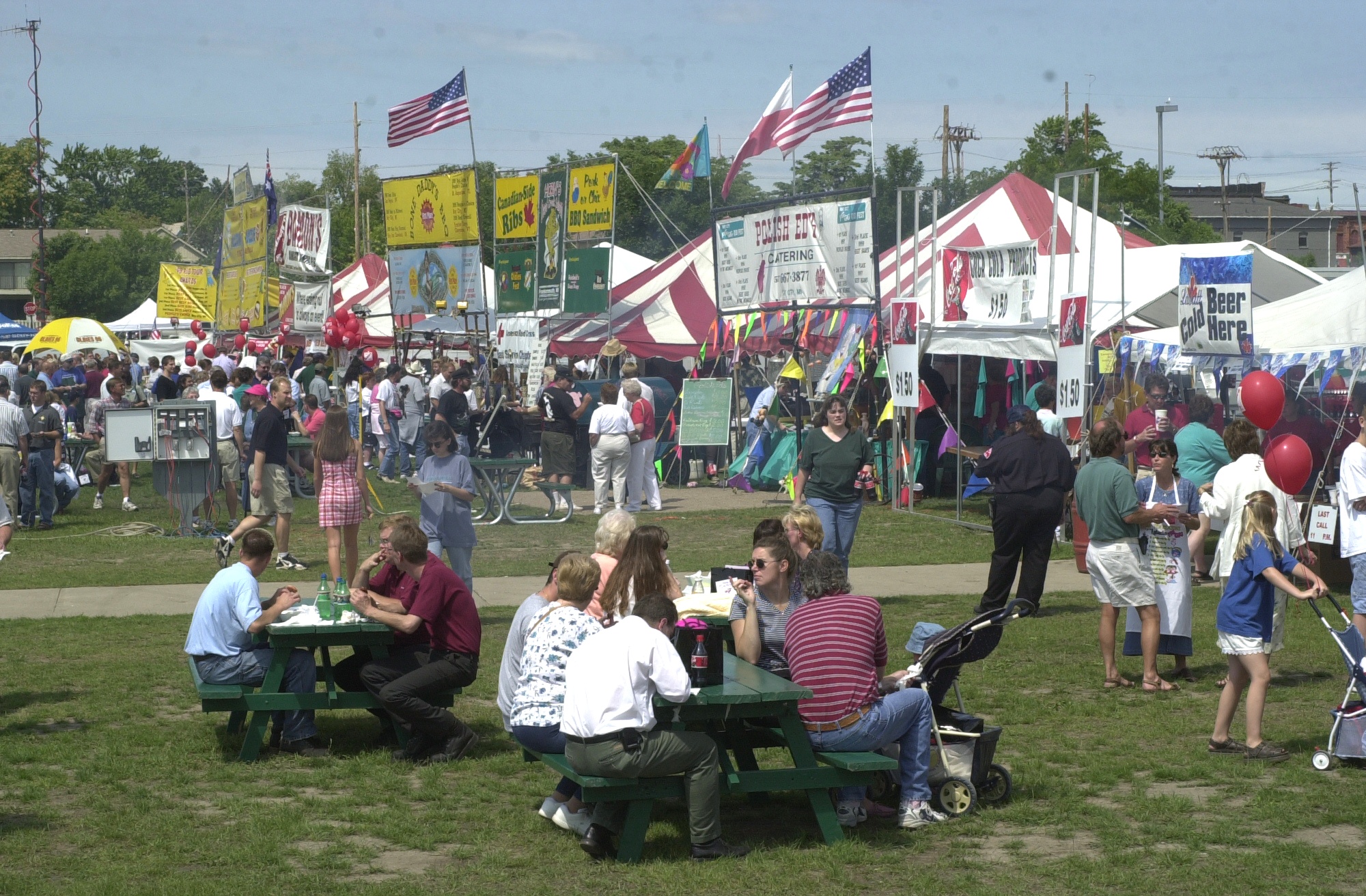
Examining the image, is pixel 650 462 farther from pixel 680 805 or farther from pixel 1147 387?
pixel 680 805

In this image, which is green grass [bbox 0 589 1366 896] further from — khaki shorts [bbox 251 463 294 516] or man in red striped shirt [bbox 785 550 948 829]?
khaki shorts [bbox 251 463 294 516]

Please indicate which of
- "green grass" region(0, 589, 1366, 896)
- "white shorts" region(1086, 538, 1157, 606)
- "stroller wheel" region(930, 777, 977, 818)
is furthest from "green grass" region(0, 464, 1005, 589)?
"stroller wheel" region(930, 777, 977, 818)

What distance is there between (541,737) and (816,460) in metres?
5.16

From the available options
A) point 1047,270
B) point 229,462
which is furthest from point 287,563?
point 1047,270

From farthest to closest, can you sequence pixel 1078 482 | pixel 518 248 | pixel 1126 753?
pixel 518 248 → pixel 1078 482 → pixel 1126 753

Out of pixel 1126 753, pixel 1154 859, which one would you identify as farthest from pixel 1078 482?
pixel 1154 859

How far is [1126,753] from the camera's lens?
6.98 meters

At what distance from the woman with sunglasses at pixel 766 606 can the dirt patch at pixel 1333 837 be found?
2.25 m

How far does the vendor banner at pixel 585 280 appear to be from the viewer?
22.9 meters

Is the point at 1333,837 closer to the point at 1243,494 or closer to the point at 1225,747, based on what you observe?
the point at 1225,747

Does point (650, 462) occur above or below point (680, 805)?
above

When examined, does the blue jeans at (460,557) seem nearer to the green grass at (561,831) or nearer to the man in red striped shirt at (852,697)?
the green grass at (561,831)

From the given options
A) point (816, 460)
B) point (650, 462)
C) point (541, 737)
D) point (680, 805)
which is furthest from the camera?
point (650, 462)

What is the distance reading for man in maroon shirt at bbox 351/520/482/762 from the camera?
270 inches
